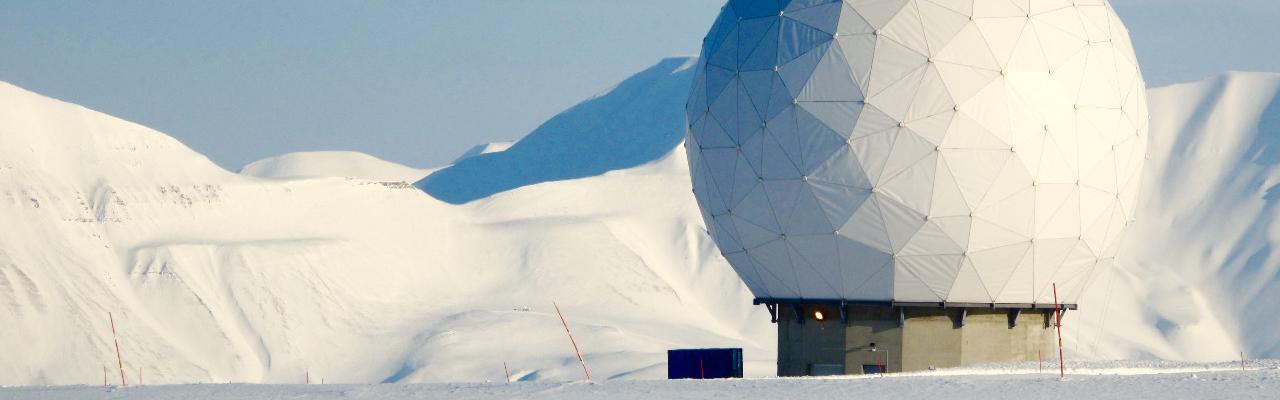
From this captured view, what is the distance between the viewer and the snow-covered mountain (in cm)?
9312

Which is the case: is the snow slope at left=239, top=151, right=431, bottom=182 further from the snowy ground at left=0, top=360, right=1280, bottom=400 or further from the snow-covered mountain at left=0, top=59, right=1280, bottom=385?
the snowy ground at left=0, top=360, right=1280, bottom=400

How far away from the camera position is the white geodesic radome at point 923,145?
35188 millimetres

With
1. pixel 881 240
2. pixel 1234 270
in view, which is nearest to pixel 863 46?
pixel 881 240

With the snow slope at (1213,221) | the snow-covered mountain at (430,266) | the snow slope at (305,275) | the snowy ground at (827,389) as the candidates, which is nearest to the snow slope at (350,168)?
the snow-covered mountain at (430,266)

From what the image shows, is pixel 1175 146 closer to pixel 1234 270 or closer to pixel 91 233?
pixel 1234 270

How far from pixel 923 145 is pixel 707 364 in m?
6.95

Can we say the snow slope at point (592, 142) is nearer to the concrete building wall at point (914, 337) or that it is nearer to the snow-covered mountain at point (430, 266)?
the snow-covered mountain at point (430, 266)

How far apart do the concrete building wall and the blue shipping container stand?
125 centimetres

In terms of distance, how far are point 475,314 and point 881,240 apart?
219ft

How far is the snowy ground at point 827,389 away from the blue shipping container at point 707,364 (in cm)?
790

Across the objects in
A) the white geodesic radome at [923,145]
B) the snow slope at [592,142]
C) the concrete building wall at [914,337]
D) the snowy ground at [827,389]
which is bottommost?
the snowy ground at [827,389]

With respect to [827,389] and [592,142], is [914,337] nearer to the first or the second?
[827,389]

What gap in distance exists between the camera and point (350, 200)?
383 feet

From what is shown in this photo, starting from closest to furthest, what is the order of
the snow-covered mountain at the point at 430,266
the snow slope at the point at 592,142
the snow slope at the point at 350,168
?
the snow-covered mountain at the point at 430,266, the snow slope at the point at 592,142, the snow slope at the point at 350,168
